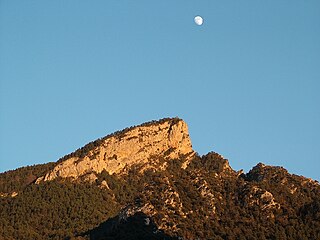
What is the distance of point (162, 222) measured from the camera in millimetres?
170500

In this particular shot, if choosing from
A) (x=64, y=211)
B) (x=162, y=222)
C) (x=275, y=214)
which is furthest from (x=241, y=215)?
(x=64, y=211)

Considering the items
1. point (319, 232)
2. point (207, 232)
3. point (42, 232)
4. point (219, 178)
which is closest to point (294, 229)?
point (319, 232)

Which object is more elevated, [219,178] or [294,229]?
[219,178]

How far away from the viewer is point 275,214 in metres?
181

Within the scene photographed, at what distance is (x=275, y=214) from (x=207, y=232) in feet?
52.0

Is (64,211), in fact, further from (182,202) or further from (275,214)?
(275,214)

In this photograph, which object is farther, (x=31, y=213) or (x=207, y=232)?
(x=31, y=213)

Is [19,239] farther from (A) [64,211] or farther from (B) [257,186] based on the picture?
(B) [257,186]

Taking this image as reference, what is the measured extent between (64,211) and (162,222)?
3351cm

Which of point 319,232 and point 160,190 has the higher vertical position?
point 160,190

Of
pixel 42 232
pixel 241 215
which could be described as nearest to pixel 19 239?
pixel 42 232

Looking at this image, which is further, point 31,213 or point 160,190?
point 31,213

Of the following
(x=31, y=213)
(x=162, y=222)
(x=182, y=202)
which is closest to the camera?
(x=162, y=222)

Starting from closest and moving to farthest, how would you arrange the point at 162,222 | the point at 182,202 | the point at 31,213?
the point at 162,222 → the point at 182,202 → the point at 31,213
